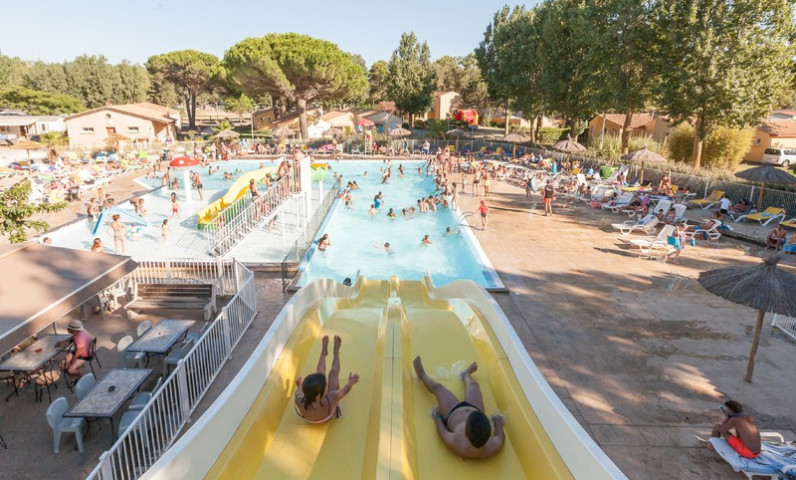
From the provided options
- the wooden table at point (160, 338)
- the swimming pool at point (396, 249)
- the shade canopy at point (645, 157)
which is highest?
the shade canopy at point (645, 157)

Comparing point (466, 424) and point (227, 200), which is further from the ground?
point (466, 424)

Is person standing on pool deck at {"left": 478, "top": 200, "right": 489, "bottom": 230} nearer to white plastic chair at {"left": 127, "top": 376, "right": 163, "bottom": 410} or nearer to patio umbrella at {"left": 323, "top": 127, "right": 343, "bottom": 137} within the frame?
white plastic chair at {"left": 127, "top": 376, "right": 163, "bottom": 410}

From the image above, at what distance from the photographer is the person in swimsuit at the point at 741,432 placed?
15.8ft

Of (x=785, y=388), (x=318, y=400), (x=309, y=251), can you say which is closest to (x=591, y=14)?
(x=309, y=251)

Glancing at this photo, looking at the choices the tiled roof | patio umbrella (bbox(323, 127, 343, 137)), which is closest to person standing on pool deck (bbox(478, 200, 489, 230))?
the tiled roof

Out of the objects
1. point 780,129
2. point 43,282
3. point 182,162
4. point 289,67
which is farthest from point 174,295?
point 780,129

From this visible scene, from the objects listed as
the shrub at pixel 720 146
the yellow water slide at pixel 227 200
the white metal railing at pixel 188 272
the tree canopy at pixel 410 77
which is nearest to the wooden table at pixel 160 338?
the white metal railing at pixel 188 272

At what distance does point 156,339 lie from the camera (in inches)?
275

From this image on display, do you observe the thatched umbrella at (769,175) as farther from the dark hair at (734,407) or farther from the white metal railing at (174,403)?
the white metal railing at (174,403)

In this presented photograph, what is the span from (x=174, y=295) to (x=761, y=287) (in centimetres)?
1030

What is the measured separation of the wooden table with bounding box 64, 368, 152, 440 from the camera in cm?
520

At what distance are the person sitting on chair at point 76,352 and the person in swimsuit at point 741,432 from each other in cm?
856

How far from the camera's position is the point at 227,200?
1812 centimetres

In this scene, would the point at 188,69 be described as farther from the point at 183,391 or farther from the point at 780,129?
the point at 780,129
